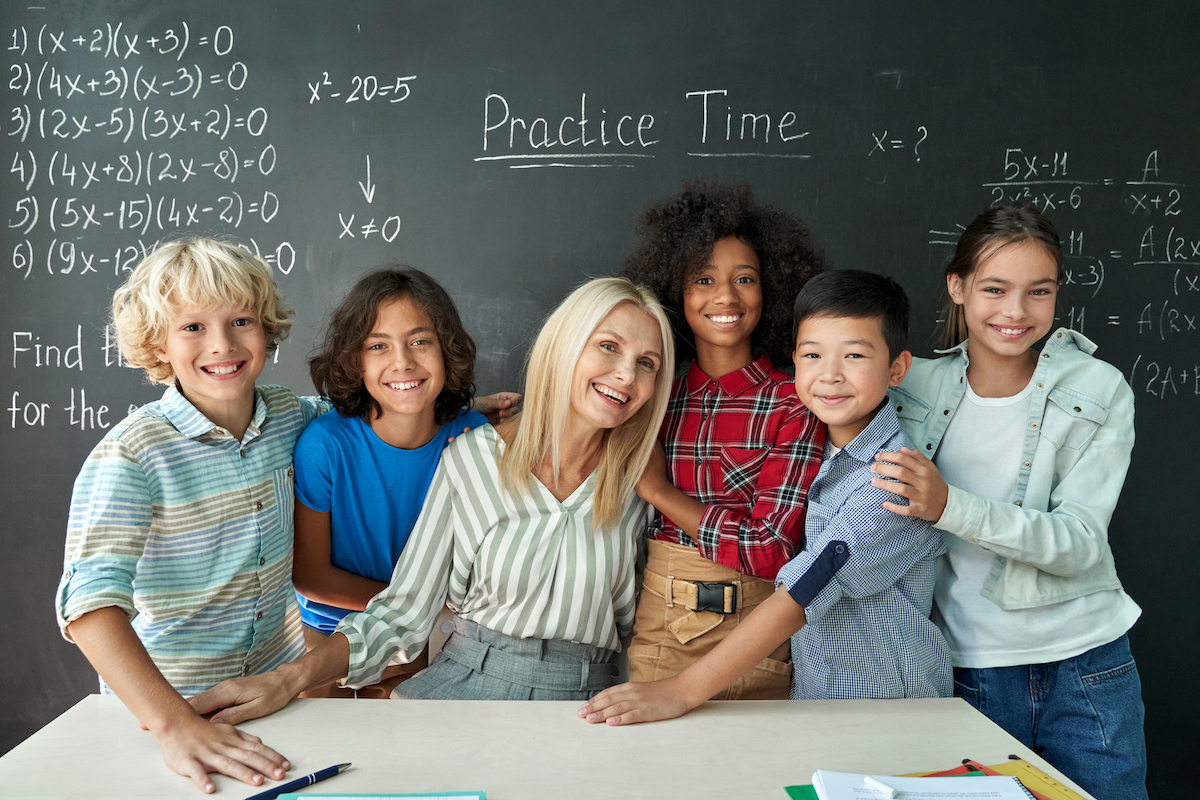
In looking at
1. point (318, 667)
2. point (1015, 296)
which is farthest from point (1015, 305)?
point (318, 667)

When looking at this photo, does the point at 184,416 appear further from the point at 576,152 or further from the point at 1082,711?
the point at 1082,711

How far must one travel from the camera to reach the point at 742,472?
1874 mm

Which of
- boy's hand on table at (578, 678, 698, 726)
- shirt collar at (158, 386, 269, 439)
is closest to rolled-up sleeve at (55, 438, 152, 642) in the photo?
shirt collar at (158, 386, 269, 439)

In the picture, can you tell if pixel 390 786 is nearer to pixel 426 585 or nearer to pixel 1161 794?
pixel 426 585

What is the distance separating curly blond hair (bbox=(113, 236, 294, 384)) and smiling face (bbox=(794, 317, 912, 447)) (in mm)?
1280

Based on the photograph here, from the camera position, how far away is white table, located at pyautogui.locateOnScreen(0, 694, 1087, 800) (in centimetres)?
118

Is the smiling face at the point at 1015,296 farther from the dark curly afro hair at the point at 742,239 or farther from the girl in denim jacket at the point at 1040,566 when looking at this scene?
the dark curly afro hair at the point at 742,239

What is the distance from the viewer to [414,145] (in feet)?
8.20

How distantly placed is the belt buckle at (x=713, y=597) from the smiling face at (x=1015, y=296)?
84 centimetres

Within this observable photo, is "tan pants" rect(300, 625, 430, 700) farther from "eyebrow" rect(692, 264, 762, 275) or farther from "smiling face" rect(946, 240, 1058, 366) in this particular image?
"smiling face" rect(946, 240, 1058, 366)

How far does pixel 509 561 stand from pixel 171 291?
958 mm

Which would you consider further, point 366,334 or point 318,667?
point 366,334

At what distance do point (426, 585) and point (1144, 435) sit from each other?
7.63 feet

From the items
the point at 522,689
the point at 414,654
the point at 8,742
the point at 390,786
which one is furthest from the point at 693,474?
the point at 8,742
